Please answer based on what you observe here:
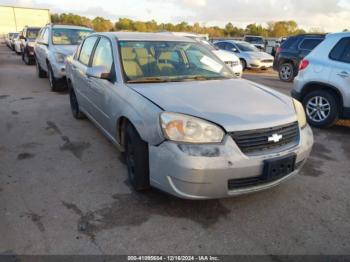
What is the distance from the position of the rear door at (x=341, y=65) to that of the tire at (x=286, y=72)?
6.80 m

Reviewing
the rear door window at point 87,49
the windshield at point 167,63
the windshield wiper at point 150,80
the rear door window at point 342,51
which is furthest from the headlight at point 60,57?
the rear door window at point 342,51

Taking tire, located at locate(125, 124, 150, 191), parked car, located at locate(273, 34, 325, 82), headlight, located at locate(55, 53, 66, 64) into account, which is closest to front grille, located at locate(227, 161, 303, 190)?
tire, located at locate(125, 124, 150, 191)

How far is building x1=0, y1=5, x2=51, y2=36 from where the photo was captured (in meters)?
53.3

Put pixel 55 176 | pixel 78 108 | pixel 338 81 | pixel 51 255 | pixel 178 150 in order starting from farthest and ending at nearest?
pixel 78 108
pixel 338 81
pixel 55 176
pixel 178 150
pixel 51 255

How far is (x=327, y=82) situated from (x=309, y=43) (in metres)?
6.97

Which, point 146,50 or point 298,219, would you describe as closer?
point 298,219

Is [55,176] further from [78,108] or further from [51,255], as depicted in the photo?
[78,108]

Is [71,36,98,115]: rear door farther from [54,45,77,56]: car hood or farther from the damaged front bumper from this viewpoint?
[54,45,77,56]: car hood

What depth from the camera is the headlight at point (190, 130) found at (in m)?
2.53

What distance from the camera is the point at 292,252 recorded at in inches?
94.6

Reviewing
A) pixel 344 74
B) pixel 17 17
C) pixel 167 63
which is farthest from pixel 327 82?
pixel 17 17

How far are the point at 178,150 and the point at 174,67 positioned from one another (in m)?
1.59

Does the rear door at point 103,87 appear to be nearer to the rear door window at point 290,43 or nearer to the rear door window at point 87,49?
the rear door window at point 87,49

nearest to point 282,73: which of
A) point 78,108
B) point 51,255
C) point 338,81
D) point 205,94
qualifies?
point 338,81
